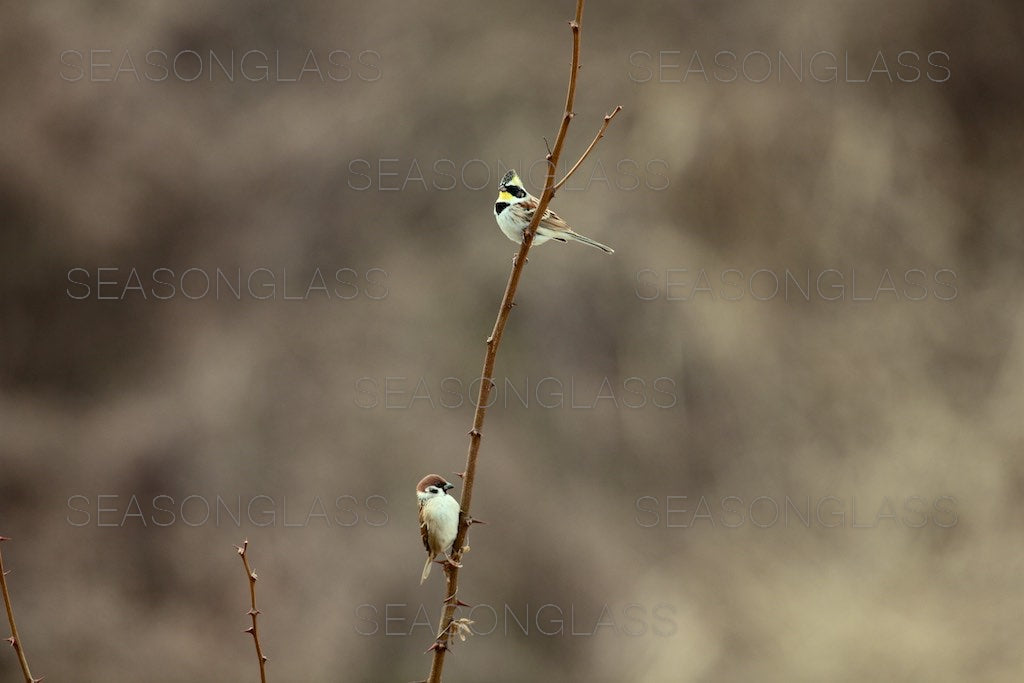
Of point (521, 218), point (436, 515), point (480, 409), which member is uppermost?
point (521, 218)

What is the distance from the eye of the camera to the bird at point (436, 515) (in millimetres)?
1334

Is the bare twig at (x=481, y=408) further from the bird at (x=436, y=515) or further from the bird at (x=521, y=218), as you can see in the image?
the bird at (x=521, y=218)

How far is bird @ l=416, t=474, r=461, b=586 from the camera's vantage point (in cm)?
133

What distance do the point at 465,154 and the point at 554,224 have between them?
7.52 ft

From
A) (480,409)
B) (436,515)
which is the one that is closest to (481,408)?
(480,409)

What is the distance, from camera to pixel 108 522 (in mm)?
3967

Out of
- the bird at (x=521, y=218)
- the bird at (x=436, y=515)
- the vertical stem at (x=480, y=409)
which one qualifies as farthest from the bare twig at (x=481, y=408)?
the bird at (x=521, y=218)

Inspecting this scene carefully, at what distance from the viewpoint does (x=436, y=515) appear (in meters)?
1.38

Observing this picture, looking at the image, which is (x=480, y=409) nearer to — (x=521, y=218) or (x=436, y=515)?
(x=436, y=515)

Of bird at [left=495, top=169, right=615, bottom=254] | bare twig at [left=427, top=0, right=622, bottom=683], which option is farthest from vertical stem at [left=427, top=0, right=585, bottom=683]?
bird at [left=495, top=169, right=615, bottom=254]

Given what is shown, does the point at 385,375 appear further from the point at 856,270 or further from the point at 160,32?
the point at 856,270

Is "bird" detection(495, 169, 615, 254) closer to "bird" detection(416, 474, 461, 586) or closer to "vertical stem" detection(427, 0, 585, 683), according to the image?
"bird" detection(416, 474, 461, 586)

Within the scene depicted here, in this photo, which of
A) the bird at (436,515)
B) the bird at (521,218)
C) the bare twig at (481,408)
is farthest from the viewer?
the bird at (521,218)

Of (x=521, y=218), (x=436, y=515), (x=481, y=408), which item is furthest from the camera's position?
(x=521, y=218)
